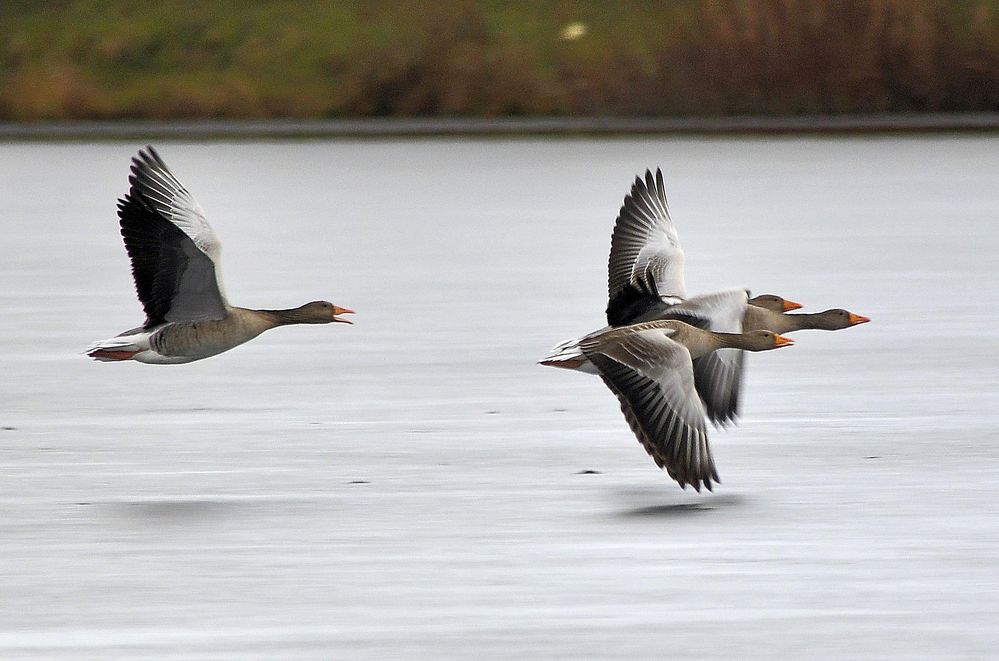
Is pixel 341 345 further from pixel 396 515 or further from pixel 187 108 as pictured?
pixel 187 108

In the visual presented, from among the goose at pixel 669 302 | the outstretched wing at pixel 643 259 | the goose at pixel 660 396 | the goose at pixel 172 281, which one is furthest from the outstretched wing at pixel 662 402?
the goose at pixel 172 281

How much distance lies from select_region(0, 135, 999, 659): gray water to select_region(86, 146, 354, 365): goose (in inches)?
15.4

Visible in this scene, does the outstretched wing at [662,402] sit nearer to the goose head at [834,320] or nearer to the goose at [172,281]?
the goose head at [834,320]

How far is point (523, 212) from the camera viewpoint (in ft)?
61.6

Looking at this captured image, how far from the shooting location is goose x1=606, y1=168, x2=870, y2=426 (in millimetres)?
7379

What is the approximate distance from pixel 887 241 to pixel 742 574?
34.0ft

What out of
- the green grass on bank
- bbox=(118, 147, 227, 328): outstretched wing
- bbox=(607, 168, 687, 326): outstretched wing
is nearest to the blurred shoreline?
the green grass on bank

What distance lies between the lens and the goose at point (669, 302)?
738 cm

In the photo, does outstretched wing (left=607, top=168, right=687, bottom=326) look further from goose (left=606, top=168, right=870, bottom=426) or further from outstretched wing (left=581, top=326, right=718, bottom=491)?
outstretched wing (left=581, top=326, right=718, bottom=491)

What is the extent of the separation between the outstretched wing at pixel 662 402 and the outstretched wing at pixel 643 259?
915 mm

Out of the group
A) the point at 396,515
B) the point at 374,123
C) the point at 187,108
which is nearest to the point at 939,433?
the point at 396,515

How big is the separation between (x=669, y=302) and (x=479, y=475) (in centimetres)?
97

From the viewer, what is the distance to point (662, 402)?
644 centimetres

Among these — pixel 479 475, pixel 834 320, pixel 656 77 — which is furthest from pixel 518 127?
pixel 479 475
